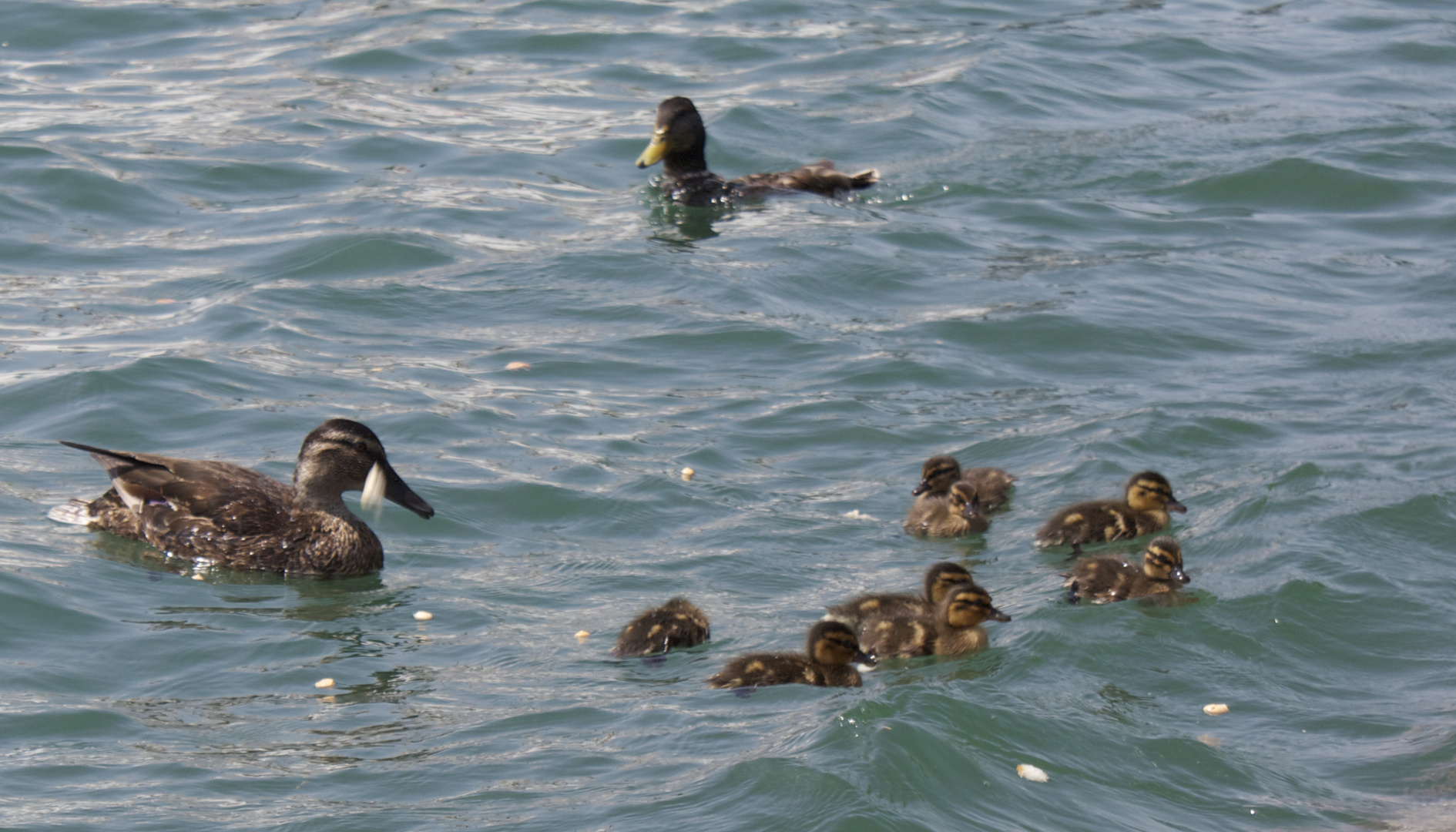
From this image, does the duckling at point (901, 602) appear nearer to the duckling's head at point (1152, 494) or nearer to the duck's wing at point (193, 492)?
the duckling's head at point (1152, 494)

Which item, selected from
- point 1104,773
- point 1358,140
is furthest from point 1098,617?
point 1358,140

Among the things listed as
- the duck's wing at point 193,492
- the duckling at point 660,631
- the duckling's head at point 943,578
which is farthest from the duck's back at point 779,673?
the duck's wing at point 193,492

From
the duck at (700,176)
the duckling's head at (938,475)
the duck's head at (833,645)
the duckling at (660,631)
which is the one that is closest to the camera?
the duck's head at (833,645)

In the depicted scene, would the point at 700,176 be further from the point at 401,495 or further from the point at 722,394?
the point at 401,495

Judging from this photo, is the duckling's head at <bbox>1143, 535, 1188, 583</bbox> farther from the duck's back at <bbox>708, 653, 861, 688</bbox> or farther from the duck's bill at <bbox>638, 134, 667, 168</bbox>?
the duck's bill at <bbox>638, 134, 667, 168</bbox>

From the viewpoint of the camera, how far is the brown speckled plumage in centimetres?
891

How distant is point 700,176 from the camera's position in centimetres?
1529

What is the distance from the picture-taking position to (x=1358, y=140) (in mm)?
17078

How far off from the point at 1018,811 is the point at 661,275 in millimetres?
7738

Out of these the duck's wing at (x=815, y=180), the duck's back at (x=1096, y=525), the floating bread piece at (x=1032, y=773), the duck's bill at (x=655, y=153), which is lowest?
the floating bread piece at (x=1032, y=773)

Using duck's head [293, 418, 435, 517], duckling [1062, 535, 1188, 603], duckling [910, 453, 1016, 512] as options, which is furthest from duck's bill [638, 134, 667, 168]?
duckling [1062, 535, 1188, 603]

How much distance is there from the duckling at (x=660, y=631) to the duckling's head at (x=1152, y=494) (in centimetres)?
277

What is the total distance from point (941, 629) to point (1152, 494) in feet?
6.37

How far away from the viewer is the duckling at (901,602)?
7742 mm
